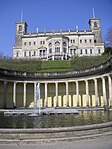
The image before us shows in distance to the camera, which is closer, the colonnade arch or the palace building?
the colonnade arch

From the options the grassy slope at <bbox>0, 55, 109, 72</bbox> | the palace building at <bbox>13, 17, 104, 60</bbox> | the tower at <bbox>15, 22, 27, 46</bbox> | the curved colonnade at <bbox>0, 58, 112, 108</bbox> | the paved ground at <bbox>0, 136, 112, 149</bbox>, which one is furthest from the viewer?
the tower at <bbox>15, 22, 27, 46</bbox>

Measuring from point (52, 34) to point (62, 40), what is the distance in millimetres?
8901

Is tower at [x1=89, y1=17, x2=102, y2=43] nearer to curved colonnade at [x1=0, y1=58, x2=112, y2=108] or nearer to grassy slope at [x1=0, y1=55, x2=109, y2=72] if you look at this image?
grassy slope at [x1=0, y1=55, x2=109, y2=72]

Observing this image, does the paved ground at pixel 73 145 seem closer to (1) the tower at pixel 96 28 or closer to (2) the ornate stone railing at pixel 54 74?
(2) the ornate stone railing at pixel 54 74

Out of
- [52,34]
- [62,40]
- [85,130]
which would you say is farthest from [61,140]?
[52,34]

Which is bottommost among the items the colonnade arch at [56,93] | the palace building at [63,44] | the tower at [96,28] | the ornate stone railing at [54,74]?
the colonnade arch at [56,93]

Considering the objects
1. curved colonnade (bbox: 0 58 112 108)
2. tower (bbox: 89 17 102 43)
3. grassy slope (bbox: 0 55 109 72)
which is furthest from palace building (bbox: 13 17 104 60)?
curved colonnade (bbox: 0 58 112 108)

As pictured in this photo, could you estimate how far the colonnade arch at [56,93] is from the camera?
137 feet

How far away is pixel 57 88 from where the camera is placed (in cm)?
4366

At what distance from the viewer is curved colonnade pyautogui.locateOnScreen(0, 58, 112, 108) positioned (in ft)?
131

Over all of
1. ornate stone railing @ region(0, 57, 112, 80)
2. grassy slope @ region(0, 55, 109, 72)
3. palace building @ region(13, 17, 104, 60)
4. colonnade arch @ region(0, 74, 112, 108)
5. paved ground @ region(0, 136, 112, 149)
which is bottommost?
paved ground @ region(0, 136, 112, 149)

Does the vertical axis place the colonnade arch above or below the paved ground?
above

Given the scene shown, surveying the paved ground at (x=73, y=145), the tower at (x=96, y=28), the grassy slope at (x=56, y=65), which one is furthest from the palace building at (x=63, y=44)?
the paved ground at (x=73, y=145)

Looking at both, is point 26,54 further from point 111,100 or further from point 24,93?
point 111,100
